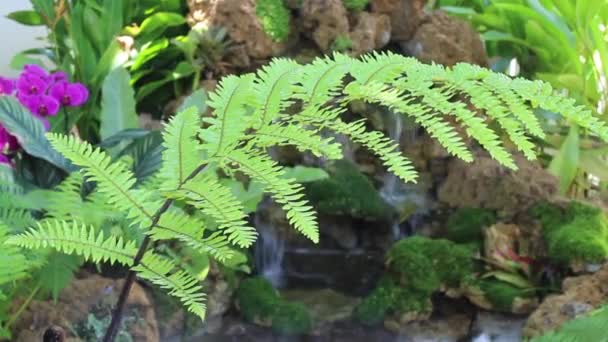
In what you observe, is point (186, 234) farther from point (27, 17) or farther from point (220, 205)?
point (27, 17)

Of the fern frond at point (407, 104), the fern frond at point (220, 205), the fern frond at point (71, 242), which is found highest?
the fern frond at point (407, 104)

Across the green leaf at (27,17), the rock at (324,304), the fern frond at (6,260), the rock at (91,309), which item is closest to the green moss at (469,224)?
the rock at (324,304)

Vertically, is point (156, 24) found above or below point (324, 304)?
above

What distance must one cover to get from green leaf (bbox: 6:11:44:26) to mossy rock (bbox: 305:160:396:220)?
4.41ft

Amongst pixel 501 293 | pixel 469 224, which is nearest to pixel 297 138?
pixel 501 293

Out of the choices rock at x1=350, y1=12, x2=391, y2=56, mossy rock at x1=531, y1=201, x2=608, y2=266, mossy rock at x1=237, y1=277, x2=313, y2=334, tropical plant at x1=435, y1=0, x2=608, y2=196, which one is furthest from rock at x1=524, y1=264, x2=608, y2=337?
rock at x1=350, y1=12, x2=391, y2=56

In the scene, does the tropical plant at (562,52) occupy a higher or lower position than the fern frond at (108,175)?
higher

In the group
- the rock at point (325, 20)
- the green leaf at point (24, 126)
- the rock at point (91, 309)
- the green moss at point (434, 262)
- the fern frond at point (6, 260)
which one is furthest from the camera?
the rock at point (325, 20)

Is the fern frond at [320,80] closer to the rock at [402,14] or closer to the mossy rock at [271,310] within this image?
the mossy rock at [271,310]

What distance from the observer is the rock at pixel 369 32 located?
3.00 m

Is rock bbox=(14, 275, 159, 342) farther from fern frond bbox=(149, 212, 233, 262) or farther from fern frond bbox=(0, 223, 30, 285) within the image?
fern frond bbox=(149, 212, 233, 262)

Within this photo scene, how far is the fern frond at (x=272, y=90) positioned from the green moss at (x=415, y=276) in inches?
81.1

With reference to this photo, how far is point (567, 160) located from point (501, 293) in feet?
2.04

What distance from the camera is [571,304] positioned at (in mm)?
2131
